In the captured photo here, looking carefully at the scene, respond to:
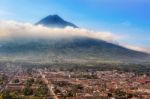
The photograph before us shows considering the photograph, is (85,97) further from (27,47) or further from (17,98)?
(27,47)

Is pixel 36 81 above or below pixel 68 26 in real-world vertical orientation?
below

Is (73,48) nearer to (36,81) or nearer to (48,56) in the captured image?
(48,56)

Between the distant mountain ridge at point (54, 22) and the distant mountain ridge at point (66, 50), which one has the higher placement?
the distant mountain ridge at point (54, 22)

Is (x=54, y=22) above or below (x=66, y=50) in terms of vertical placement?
above

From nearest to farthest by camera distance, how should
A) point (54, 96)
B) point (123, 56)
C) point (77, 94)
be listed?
1. point (54, 96)
2. point (77, 94)
3. point (123, 56)

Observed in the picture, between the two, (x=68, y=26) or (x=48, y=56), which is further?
(x=68, y=26)

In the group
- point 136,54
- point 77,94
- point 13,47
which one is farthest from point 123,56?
point 77,94

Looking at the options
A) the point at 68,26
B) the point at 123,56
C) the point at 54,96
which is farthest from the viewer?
the point at 68,26

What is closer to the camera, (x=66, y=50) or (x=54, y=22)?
(x=66, y=50)

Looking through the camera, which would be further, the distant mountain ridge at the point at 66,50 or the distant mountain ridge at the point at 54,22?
the distant mountain ridge at the point at 54,22

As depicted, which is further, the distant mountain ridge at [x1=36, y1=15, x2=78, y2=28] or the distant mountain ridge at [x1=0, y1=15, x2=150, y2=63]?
the distant mountain ridge at [x1=36, y1=15, x2=78, y2=28]

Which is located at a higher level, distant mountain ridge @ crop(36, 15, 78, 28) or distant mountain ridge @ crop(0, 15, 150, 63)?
distant mountain ridge @ crop(36, 15, 78, 28)
